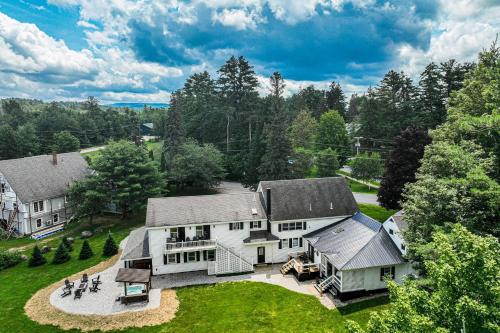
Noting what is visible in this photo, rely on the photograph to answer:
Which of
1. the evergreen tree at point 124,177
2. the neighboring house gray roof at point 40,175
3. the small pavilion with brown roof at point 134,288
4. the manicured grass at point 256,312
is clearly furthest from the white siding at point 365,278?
the neighboring house gray roof at point 40,175

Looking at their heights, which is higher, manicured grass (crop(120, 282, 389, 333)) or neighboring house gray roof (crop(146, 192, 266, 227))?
neighboring house gray roof (crop(146, 192, 266, 227))

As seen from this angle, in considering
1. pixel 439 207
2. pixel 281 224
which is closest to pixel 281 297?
pixel 281 224

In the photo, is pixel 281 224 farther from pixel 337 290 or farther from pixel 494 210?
pixel 494 210

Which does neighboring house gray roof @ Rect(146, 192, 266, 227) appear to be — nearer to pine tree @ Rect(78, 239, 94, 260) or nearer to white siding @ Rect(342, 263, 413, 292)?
pine tree @ Rect(78, 239, 94, 260)

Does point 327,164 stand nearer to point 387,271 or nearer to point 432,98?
point 432,98

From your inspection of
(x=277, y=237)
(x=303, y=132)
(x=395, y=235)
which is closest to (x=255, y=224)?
(x=277, y=237)

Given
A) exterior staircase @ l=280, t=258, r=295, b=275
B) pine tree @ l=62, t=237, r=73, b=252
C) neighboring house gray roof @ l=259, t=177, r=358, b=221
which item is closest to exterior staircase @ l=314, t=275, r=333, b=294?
exterior staircase @ l=280, t=258, r=295, b=275
